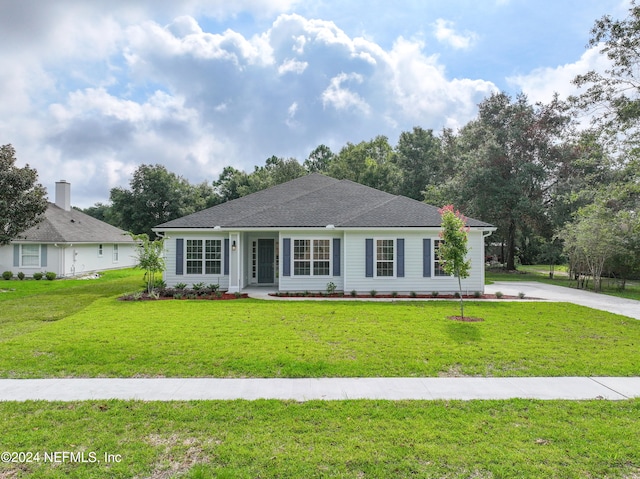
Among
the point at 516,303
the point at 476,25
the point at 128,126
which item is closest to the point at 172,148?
the point at 128,126

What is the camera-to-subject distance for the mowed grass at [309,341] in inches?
230

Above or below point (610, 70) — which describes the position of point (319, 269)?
below

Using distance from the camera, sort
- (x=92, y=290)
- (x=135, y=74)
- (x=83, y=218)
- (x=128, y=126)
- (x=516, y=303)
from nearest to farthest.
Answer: (x=516, y=303) → (x=135, y=74) → (x=92, y=290) → (x=128, y=126) → (x=83, y=218)

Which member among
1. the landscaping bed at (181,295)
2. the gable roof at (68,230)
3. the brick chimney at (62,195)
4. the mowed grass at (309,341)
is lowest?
the mowed grass at (309,341)

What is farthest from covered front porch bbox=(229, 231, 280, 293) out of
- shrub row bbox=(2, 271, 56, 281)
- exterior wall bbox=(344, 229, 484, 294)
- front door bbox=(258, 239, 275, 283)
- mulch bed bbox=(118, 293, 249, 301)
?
shrub row bbox=(2, 271, 56, 281)

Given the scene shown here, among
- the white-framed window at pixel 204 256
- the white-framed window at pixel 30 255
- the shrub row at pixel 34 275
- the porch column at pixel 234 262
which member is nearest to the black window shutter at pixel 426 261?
the porch column at pixel 234 262

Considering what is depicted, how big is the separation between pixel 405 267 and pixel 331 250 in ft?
10.2

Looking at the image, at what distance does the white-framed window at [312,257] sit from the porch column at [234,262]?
243 cm

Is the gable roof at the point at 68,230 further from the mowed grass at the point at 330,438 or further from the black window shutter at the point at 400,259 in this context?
the mowed grass at the point at 330,438

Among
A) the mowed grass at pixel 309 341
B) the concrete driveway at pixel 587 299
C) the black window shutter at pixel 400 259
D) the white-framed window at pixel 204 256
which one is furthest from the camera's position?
the white-framed window at pixel 204 256

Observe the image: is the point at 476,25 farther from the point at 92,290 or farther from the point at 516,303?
the point at 92,290

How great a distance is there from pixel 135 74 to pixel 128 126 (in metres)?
7.12

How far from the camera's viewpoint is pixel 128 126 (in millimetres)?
20016

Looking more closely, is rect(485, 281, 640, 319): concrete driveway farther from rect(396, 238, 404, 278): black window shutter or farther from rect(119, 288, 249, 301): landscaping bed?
rect(119, 288, 249, 301): landscaping bed
